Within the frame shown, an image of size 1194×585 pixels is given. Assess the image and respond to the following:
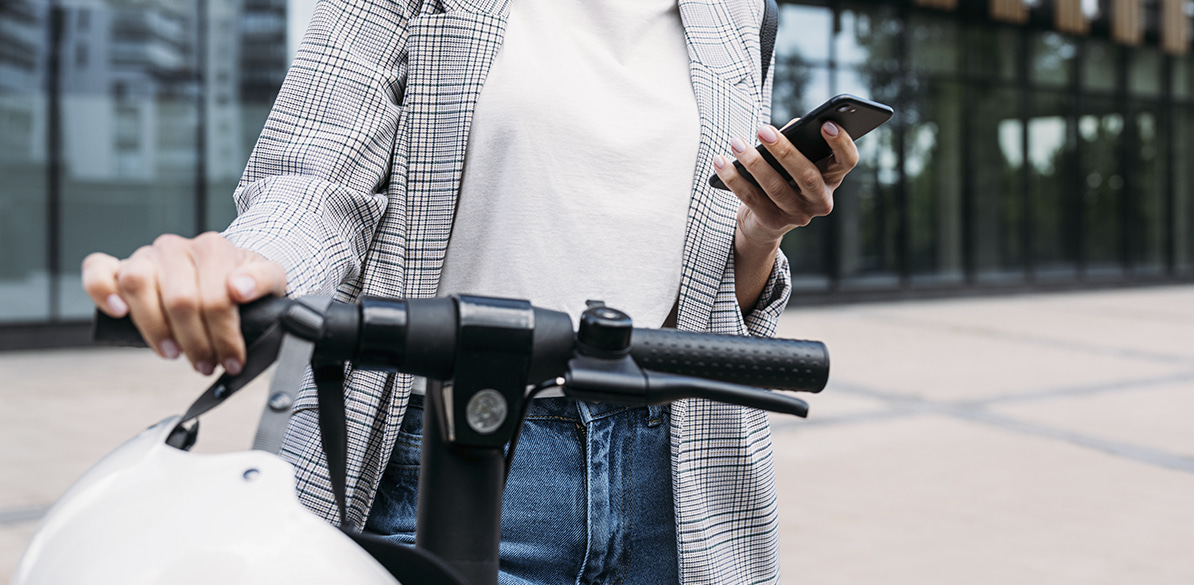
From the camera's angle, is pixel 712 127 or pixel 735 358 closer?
pixel 735 358

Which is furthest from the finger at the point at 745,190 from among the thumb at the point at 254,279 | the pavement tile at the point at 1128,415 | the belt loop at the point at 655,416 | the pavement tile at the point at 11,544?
the pavement tile at the point at 1128,415

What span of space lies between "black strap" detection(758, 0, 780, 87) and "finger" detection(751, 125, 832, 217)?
1.45ft

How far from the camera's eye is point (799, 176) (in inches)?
44.5

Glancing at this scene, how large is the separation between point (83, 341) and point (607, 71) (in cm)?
879

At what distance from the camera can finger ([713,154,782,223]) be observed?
117cm

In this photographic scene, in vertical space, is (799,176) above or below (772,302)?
above

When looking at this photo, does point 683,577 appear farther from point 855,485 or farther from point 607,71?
point 855,485

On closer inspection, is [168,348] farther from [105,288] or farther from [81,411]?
[81,411]

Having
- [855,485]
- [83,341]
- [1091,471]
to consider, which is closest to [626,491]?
[855,485]

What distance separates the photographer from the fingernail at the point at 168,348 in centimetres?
76

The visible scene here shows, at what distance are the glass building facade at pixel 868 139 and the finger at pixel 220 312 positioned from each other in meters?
8.67

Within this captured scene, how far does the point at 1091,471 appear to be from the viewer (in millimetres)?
5008

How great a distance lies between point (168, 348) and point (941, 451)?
5174mm

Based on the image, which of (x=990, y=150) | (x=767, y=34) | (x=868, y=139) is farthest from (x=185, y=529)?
(x=990, y=150)
